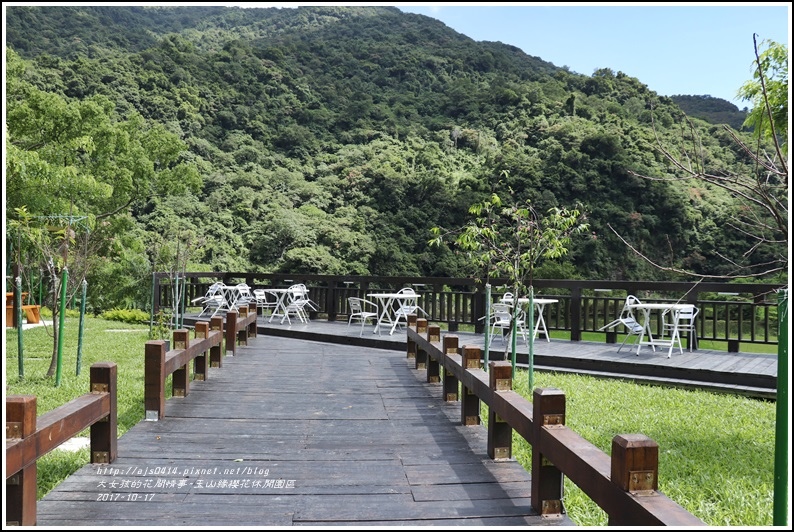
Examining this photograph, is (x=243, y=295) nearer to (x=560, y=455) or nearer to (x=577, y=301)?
(x=577, y=301)

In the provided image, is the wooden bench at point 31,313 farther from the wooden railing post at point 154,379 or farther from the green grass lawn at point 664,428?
the wooden railing post at point 154,379

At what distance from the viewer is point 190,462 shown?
140 inches

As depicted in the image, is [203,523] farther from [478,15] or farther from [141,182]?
[141,182]

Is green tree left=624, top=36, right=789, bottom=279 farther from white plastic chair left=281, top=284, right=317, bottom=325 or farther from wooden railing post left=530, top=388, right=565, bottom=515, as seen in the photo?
white plastic chair left=281, top=284, right=317, bottom=325

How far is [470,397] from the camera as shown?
4449 mm

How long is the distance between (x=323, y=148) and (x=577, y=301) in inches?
1168

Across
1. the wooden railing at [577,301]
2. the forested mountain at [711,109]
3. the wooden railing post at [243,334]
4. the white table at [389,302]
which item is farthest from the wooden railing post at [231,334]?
the forested mountain at [711,109]

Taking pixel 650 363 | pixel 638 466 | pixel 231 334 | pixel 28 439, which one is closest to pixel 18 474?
pixel 28 439

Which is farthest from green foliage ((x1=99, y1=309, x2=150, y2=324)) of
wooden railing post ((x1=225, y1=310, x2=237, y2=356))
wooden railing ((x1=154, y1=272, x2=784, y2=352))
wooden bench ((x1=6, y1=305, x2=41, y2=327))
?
wooden railing post ((x1=225, y1=310, x2=237, y2=356))

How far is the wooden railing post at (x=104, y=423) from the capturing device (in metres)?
3.45

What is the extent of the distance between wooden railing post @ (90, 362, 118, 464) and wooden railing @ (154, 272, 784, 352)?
5494 mm

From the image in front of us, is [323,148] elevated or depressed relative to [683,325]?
elevated

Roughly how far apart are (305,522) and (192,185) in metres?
18.1

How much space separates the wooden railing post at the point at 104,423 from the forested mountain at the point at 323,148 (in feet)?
30.0
